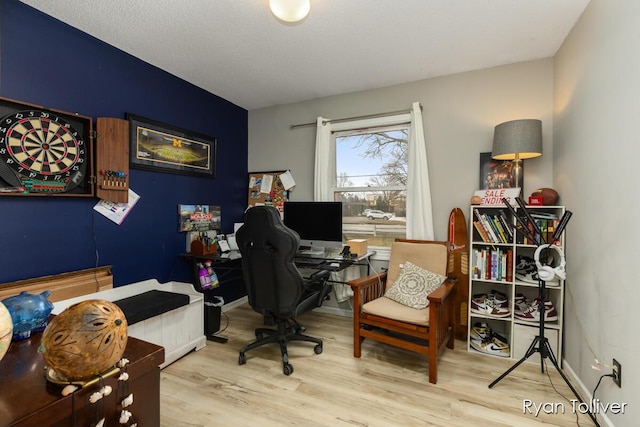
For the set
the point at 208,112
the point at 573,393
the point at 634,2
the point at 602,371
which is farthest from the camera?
the point at 208,112

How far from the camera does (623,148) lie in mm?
1521

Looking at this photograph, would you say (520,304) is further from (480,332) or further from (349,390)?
(349,390)

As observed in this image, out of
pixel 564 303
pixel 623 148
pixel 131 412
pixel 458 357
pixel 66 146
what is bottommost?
pixel 458 357

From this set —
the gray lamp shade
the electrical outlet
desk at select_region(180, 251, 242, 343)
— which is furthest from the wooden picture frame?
the electrical outlet

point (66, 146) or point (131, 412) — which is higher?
point (66, 146)

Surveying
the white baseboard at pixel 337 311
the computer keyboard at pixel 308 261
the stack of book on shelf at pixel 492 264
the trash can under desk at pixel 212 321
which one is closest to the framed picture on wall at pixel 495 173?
the stack of book on shelf at pixel 492 264

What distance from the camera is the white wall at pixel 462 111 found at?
8.42 feet

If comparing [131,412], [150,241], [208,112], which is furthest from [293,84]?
[131,412]

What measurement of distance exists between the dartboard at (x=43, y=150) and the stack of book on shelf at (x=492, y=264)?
3184 millimetres

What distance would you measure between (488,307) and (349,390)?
1.37 metres

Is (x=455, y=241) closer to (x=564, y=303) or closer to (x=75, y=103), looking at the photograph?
(x=564, y=303)

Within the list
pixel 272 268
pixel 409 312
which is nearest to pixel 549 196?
pixel 409 312

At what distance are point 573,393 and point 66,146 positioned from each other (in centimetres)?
378

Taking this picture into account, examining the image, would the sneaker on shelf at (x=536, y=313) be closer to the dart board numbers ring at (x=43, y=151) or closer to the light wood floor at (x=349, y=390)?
the light wood floor at (x=349, y=390)
